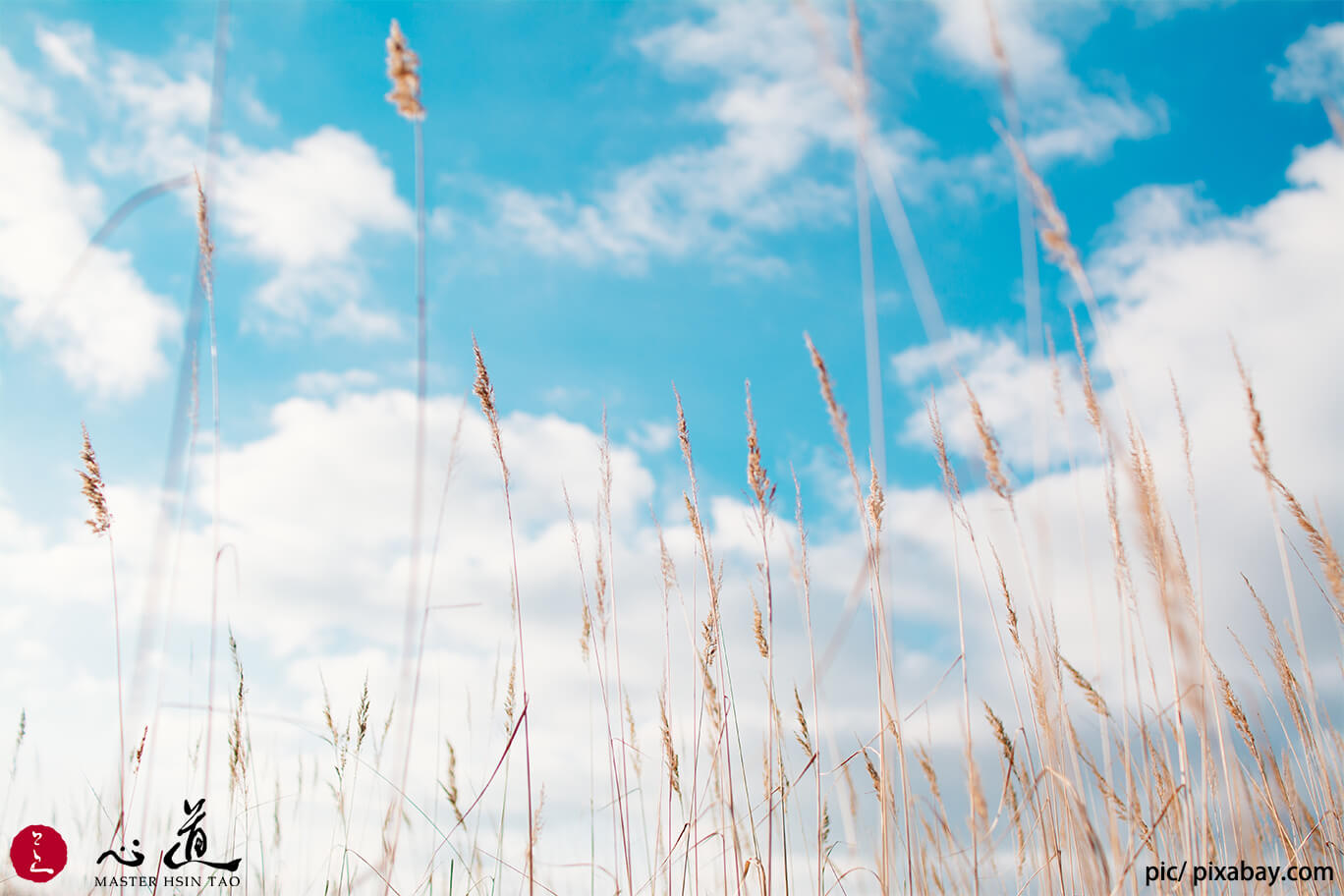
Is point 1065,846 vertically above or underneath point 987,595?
underneath

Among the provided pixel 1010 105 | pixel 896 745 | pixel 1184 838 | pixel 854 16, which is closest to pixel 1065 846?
pixel 1184 838

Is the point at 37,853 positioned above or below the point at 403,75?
below

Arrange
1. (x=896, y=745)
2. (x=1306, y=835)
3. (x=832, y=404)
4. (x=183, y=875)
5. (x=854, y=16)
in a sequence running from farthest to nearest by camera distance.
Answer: (x=183, y=875), (x=1306, y=835), (x=896, y=745), (x=832, y=404), (x=854, y=16)

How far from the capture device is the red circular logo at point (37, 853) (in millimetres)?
2748

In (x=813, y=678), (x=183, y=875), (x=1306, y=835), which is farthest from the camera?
(x=183, y=875)

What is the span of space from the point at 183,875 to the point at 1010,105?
10.9ft

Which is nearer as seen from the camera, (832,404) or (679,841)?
(832,404)

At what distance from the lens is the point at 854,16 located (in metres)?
1.62

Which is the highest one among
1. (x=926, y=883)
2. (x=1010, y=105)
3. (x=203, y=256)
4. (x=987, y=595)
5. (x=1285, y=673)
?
(x=1010, y=105)

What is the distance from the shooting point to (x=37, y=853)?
111 inches

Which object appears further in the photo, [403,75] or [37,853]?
[37,853]

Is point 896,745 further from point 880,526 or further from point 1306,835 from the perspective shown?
point 1306,835

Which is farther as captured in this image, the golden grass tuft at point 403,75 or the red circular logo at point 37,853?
the red circular logo at point 37,853

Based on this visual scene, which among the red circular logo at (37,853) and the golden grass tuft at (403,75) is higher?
the golden grass tuft at (403,75)
